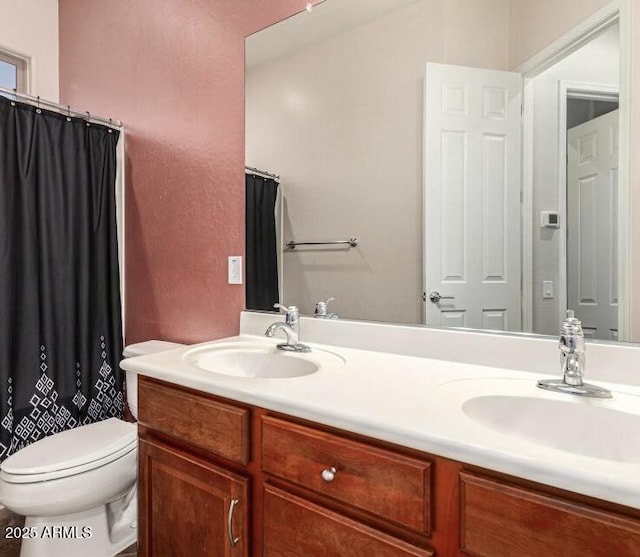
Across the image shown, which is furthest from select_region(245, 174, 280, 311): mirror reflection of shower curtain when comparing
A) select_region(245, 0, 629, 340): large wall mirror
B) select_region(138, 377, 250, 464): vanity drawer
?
select_region(138, 377, 250, 464): vanity drawer

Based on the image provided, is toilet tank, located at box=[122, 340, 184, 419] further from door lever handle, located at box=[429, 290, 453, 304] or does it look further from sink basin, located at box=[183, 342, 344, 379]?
door lever handle, located at box=[429, 290, 453, 304]

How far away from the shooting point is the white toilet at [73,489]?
1.32m

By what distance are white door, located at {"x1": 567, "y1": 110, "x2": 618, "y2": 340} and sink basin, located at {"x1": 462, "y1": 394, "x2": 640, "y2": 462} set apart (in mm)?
273

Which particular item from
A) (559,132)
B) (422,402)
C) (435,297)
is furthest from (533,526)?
(559,132)

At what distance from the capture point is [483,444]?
0.65m

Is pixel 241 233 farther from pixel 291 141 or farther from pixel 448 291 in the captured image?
pixel 448 291

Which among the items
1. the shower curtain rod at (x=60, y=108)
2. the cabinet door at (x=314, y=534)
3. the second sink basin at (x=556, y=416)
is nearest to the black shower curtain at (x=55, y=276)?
the shower curtain rod at (x=60, y=108)

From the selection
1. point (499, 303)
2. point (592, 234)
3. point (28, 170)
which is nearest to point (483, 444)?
point (499, 303)

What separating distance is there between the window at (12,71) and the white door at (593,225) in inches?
113

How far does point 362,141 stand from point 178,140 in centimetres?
97

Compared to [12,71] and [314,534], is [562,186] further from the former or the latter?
[12,71]

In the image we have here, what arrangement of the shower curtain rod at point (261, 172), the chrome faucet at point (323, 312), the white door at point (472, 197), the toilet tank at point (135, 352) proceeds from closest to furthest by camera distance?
the white door at point (472, 197) < the chrome faucet at point (323, 312) < the shower curtain rod at point (261, 172) < the toilet tank at point (135, 352)

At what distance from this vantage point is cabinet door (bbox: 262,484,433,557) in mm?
760

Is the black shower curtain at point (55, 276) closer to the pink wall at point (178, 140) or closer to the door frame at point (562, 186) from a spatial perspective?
the pink wall at point (178, 140)
